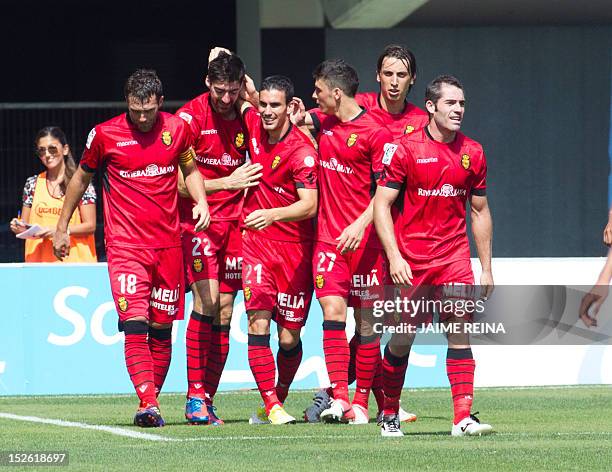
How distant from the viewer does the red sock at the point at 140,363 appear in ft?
29.8

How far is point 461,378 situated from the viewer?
27.7ft

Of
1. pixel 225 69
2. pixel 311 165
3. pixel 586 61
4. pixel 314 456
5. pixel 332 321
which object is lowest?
pixel 314 456

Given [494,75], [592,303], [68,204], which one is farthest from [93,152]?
[494,75]

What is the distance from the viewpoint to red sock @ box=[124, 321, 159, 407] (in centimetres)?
909

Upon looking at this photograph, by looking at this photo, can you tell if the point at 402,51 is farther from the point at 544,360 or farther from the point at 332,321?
the point at 544,360

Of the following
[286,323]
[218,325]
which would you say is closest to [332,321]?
[286,323]

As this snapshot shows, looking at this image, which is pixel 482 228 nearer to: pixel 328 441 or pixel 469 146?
pixel 469 146

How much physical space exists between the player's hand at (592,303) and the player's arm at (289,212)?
2.25 metres

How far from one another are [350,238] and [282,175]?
28.2 inches

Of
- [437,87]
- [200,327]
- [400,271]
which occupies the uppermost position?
[437,87]

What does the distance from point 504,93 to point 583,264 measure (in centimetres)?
945

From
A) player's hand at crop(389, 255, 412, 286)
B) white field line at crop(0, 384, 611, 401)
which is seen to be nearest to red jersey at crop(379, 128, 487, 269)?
player's hand at crop(389, 255, 412, 286)

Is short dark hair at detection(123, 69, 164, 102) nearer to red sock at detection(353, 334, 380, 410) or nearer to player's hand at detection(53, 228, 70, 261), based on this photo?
player's hand at detection(53, 228, 70, 261)

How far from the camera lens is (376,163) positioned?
941 centimetres
